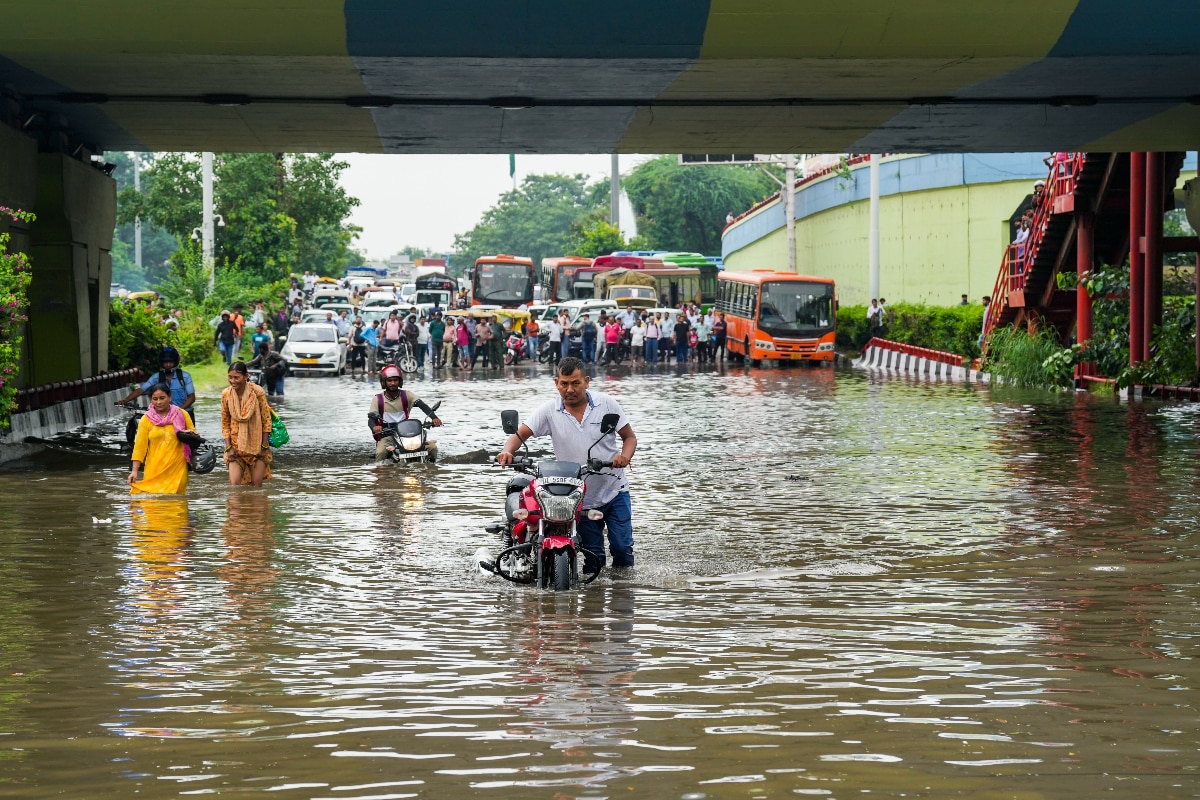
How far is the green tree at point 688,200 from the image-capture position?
118250 millimetres

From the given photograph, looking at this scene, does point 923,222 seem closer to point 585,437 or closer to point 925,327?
point 925,327

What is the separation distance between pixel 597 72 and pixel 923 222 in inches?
1471

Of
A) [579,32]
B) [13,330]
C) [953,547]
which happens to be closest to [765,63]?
[579,32]

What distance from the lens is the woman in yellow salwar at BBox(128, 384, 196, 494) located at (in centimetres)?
1443

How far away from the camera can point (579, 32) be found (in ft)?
54.6

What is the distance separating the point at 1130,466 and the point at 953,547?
6767 mm

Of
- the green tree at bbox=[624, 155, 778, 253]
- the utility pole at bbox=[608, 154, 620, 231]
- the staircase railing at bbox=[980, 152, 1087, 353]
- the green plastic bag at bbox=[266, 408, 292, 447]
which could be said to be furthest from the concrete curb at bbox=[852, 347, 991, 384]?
the green tree at bbox=[624, 155, 778, 253]

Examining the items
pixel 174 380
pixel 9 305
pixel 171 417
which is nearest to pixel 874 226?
pixel 9 305

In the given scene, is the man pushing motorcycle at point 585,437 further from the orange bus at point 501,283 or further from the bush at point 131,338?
the orange bus at point 501,283

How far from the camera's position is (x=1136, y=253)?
30.2 m

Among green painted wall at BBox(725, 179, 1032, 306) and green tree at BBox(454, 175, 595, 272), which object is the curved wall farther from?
green tree at BBox(454, 175, 595, 272)

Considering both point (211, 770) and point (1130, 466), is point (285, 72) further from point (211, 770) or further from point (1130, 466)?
point (211, 770)

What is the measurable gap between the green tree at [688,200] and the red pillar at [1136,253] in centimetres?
8811

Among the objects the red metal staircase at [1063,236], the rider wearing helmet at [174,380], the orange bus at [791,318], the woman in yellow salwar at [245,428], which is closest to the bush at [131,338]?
the rider wearing helmet at [174,380]
